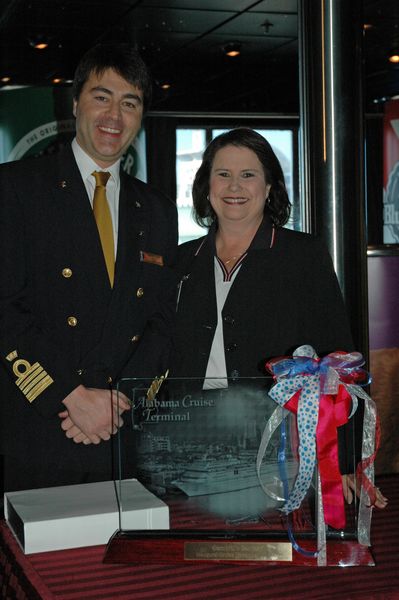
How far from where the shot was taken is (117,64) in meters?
1.79

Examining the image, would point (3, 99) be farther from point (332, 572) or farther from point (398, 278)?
point (332, 572)

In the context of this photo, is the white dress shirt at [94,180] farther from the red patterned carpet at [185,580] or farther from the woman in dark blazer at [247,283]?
the red patterned carpet at [185,580]

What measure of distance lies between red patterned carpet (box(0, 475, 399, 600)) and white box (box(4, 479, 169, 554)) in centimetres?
2

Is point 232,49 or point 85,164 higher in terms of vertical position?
point 232,49

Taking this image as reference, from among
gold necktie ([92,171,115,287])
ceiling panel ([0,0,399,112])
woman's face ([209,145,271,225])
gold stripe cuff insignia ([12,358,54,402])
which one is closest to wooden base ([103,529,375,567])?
gold stripe cuff insignia ([12,358,54,402])

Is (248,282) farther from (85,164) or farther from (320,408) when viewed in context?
(320,408)

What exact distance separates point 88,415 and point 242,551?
577 millimetres

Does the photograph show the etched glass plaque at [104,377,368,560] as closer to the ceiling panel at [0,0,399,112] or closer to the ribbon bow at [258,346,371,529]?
the ribbon bow at [258,346,371,529]

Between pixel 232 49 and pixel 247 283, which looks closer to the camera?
pixel 247 283

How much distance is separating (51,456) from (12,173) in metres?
0.58

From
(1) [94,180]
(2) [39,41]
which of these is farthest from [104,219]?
(2) [39,41]

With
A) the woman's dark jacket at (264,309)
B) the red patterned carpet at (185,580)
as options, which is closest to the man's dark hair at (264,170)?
the woman's dark jacket at (264,309)

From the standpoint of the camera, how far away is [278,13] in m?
6.95

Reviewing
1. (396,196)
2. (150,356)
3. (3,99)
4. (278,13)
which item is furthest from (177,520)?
(396,196)
